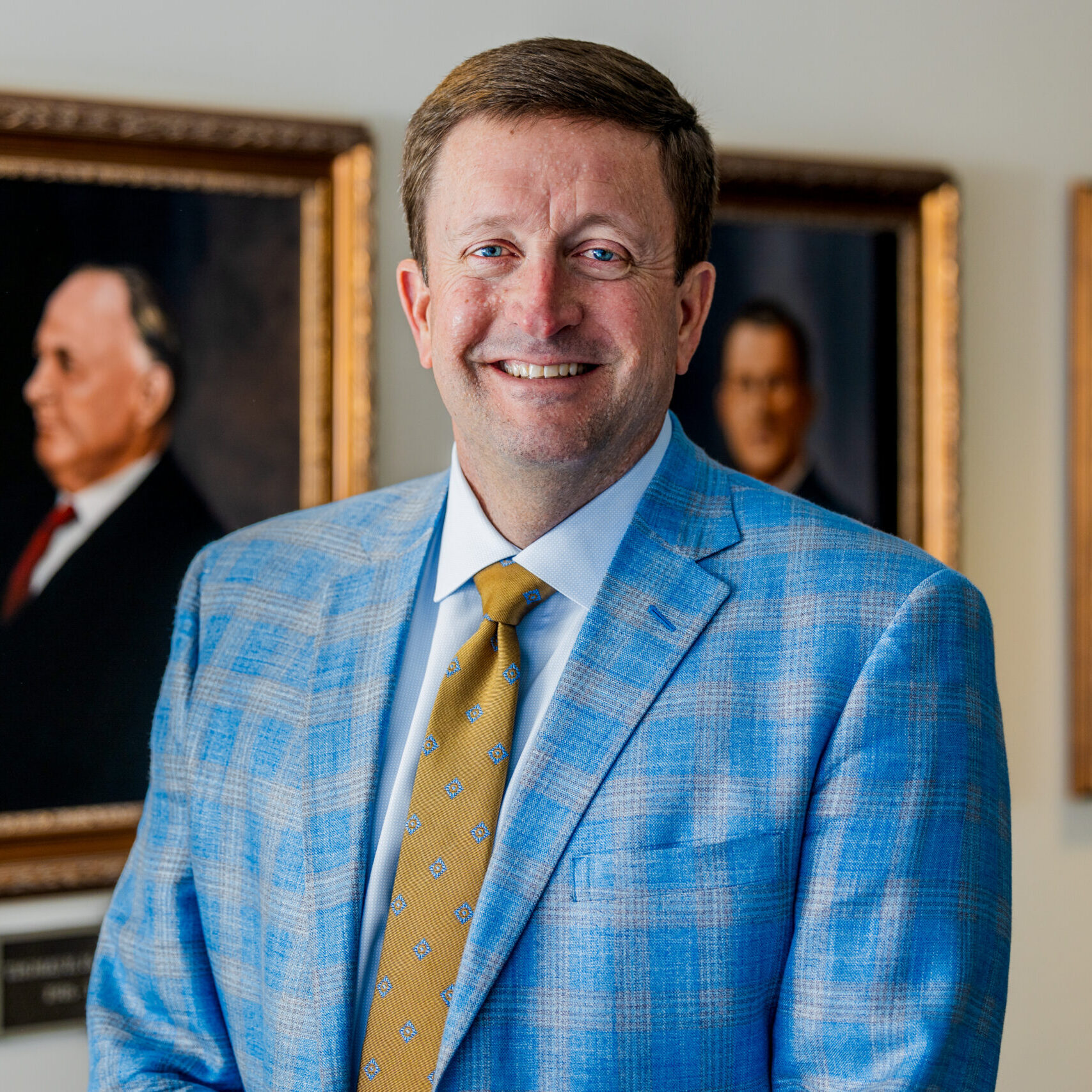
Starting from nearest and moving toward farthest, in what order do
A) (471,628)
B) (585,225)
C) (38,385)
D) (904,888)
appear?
(904,888) < (585,225) < (471,628) < (38,385)

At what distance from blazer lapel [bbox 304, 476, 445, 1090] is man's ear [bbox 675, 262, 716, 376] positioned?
323 millimetres

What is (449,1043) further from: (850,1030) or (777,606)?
(777,606)

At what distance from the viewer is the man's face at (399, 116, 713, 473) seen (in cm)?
112

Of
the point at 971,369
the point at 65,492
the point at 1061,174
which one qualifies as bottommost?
the point at 65,492

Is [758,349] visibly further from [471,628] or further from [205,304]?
[471,628]

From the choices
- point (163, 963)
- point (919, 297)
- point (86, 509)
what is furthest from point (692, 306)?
point (919, 297)

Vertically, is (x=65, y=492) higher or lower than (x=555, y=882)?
higher

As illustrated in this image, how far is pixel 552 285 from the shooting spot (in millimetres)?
1119

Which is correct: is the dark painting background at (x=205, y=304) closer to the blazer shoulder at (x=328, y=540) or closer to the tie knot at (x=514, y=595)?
the blazer shoulder at (x=328, y=540)

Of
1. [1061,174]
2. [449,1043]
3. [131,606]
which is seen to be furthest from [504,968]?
[1061,174]

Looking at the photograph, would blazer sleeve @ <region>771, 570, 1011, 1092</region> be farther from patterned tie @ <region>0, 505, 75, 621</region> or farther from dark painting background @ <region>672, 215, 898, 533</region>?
patterned tie @ <region>0, 505, 75, 621</region>

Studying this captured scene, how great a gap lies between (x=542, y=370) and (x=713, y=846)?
470 mm

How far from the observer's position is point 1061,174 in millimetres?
2416

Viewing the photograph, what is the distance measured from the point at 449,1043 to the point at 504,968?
0.08 m
